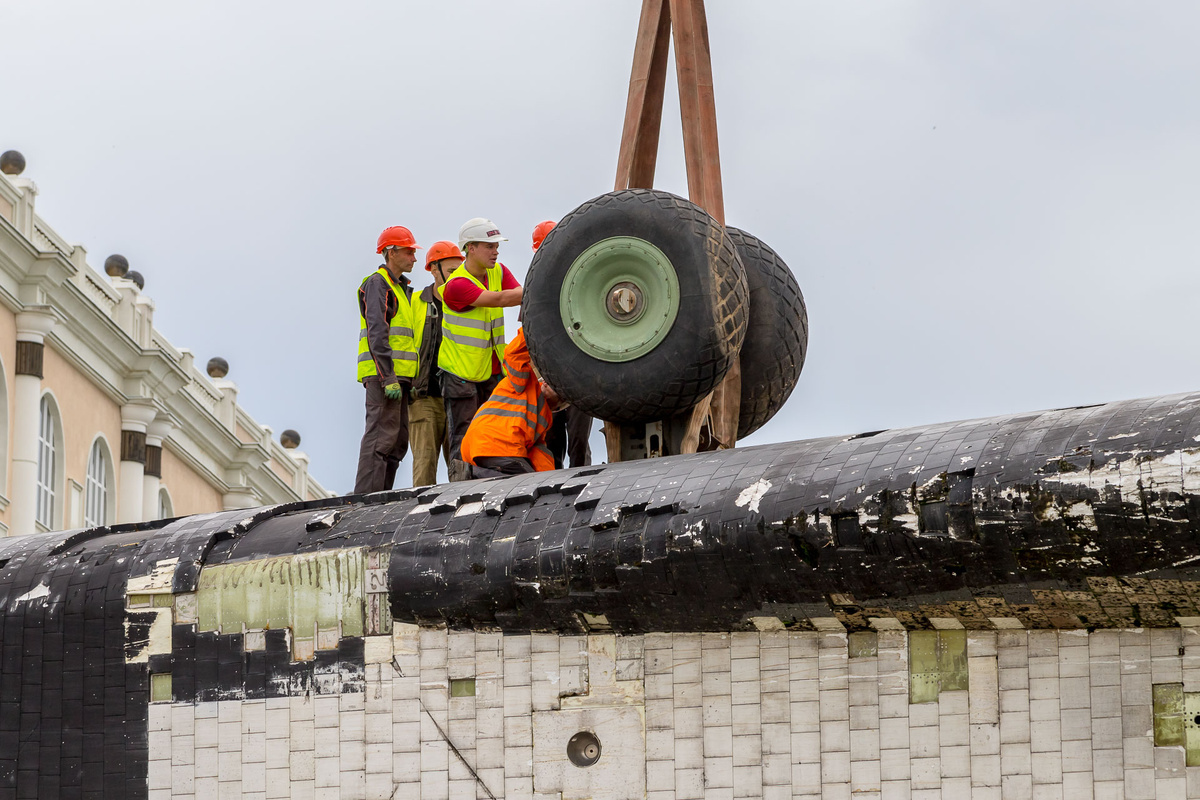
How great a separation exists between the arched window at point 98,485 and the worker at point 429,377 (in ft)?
95.9

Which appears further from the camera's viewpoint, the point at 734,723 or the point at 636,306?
the point at 636,306

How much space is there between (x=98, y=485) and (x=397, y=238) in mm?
30663

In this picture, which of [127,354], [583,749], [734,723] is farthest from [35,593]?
[127,354]

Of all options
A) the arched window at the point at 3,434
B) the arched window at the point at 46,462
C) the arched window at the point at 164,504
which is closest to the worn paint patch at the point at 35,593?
the arched window at the point at 3,434

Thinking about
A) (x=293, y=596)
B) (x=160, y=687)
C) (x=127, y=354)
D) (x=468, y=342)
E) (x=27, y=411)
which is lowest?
(x=160, y=687)

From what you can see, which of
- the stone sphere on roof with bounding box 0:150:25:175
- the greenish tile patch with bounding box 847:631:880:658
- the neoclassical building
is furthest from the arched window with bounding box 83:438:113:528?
the greenish tile patch with bounding box 847:631:880:658

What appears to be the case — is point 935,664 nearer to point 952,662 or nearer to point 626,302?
point 952,662

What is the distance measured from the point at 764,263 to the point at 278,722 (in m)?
4.28

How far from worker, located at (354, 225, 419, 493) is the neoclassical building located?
2280 cm

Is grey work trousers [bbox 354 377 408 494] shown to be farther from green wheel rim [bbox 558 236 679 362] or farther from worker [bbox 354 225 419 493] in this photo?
green wheel rim [bbox 558 236 679 362]

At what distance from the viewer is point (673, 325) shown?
1017 centimetres

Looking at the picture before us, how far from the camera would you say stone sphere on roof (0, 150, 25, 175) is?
37312 mm

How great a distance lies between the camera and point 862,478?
8219 mm

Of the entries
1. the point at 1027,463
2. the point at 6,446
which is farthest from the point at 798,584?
the point at 6,446
